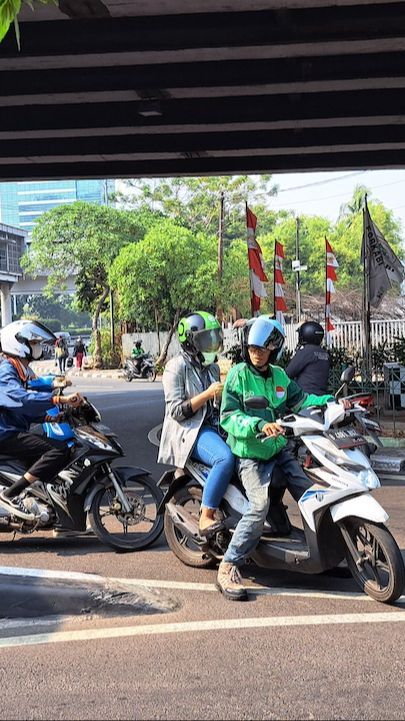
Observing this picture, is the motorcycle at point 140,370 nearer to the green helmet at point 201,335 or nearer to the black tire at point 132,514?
the black tire at point 132,514

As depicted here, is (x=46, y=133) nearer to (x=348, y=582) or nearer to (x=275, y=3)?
(x=275, y=3)

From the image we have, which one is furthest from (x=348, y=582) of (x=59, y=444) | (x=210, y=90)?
(x=210, y=90)

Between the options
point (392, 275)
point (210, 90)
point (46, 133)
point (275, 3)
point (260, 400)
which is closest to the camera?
point (260, 400)

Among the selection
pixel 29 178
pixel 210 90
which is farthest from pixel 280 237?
pixel 210 90

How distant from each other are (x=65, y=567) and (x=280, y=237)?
62457 millimetres

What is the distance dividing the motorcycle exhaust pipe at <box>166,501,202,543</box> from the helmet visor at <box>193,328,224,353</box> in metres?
1.08

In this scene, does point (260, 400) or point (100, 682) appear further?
point (260, 400)

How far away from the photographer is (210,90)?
38.3ft

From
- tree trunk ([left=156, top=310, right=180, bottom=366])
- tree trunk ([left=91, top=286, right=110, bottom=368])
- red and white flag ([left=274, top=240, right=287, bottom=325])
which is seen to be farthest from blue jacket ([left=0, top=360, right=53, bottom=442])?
tree trunk ([left=91, top=286, right=110, bottom=368])

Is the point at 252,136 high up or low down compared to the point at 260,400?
up

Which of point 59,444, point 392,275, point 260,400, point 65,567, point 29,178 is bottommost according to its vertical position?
point 65,567

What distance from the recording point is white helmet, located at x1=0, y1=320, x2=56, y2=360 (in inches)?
237

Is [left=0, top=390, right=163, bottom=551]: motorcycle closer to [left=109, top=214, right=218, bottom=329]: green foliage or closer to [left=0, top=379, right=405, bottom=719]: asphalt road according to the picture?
[left=0, top=379, right=405, bottom=719]: asphalt road

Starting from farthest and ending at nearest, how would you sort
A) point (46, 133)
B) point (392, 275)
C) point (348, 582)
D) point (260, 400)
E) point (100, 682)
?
1. point (392, 275)
2. point (46, 133)
3. point (348, 582)
4. point (260, 400)
5. point (100, 682)
